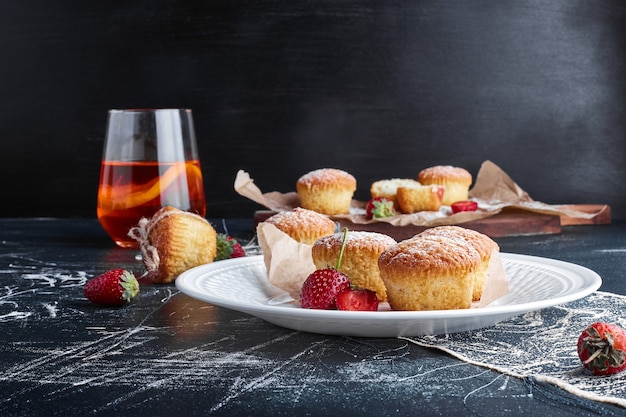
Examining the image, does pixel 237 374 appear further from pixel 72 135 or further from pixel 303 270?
pixel 72 135

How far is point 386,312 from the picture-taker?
881mm

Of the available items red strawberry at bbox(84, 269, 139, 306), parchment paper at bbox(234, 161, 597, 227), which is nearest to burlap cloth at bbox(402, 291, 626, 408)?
red strawberry at bbox(84, 269, 139, 306)

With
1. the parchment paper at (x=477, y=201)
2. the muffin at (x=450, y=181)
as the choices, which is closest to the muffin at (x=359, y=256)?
the parchment paper at (x=477, y=201)

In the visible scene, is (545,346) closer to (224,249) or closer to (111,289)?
(111,289)

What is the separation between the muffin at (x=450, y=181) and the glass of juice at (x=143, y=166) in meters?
0.71

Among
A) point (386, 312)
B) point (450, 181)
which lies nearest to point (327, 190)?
point (450, 181)

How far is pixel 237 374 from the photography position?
2.82 ft

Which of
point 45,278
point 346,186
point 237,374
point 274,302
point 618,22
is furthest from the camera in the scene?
point 618,22

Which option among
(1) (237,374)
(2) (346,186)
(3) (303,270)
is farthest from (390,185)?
(1) (237,374)

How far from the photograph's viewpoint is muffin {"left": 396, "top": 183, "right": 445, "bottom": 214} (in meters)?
2.02

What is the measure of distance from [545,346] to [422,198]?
1.09m

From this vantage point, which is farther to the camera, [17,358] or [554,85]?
[554,85]

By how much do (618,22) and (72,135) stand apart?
61.2 inches

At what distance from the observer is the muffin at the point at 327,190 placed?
6.74 feet
